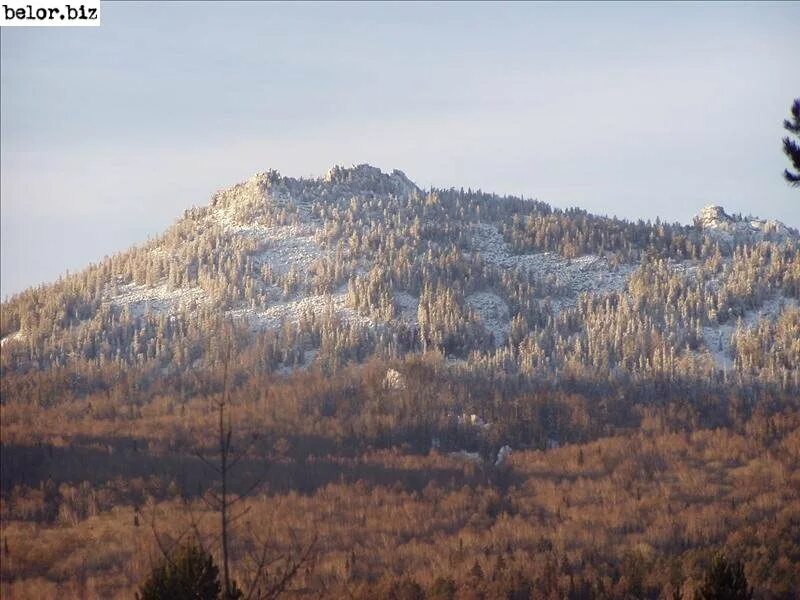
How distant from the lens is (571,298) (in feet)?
637

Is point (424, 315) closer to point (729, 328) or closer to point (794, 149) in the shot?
point (729, 328)

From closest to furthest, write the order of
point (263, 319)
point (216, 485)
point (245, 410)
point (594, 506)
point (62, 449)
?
point (62, 449)
point (216, 485)
point (594, 506)
point (245, 410)
point (263, 319)

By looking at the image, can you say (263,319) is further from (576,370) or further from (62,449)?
(62,449)

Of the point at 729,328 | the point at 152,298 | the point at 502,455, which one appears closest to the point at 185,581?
the point at 502,455

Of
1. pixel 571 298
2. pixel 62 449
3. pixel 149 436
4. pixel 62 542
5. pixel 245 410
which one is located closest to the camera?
pixel 62 542

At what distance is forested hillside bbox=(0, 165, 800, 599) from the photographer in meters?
96.8

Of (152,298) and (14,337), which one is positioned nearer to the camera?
(14,337)

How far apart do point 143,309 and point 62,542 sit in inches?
3620

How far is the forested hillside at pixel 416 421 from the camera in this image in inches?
3809

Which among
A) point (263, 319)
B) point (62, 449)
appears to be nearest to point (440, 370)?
point (263, 319)

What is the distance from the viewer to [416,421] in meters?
150

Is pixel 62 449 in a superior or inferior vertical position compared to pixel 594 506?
superior

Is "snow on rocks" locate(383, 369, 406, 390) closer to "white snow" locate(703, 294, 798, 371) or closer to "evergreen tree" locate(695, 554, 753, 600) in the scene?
"white snow" locate(703, 294, 798, 371)

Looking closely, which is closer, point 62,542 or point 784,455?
point 62,542
